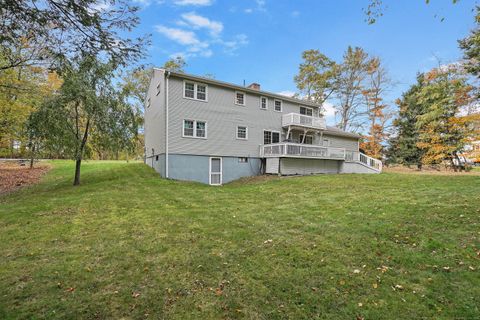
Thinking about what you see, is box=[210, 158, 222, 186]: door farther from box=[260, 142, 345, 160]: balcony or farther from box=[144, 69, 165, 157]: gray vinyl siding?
box=[260, 142, 345, 160]: balcony

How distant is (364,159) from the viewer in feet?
75.5

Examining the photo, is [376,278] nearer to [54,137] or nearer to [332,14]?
[332,14]

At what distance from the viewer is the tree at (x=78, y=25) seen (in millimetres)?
4176

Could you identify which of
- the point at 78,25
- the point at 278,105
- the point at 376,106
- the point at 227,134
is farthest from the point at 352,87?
the point at 78,25

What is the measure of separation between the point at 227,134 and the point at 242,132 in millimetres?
1434

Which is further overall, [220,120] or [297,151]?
[297,151]

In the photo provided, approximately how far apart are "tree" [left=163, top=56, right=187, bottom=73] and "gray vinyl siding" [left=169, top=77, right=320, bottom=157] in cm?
1578

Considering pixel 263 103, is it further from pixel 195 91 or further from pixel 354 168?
pixel 354 168

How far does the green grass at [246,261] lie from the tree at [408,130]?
80.1 feet

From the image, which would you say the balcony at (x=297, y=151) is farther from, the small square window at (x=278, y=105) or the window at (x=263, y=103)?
the small square window at (x=278, y=105)

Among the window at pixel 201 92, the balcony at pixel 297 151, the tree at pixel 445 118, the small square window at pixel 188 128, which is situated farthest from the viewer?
the tree at pixel 445 118

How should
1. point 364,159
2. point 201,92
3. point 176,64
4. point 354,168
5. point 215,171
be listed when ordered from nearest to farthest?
point 201,92, point 215,171, point 354,168, point 364,159, point 176,64

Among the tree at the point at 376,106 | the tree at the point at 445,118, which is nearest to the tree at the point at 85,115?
the tree at the point at 445,118

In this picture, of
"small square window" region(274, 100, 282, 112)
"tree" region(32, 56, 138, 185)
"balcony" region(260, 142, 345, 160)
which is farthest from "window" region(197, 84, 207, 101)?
"small square window" region(274, 100, 282, 112)
